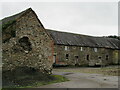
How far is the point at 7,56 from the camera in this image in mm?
10406

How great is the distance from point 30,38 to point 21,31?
0.95 metres

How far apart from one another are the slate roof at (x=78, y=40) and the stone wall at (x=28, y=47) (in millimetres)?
15601

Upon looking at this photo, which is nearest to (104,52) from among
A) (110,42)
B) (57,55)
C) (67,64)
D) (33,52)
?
(110,42)

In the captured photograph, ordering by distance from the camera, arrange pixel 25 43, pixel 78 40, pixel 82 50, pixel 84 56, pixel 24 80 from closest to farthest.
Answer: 1. pixel 24 80
2. pixel 25 43
3. pixel 82 50
4. pixel 84 56
5. pixel 78 40

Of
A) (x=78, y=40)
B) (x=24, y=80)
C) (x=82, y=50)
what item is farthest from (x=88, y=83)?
(x=78, y=40)

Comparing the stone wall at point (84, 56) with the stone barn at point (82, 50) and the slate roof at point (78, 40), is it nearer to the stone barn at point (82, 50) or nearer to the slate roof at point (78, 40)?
the stone barn at point (82, 50)

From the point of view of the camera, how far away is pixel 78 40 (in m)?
33.6

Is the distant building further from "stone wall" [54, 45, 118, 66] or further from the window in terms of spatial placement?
"stone wall" [54, 45, 118, 66]

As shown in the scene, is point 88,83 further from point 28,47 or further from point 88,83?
point 28,47

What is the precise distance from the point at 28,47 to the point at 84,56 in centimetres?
2281

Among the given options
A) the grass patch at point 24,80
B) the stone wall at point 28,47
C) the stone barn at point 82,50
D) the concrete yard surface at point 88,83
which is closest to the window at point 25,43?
the stone wall at point 28,47

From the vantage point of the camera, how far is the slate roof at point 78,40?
99.3ft

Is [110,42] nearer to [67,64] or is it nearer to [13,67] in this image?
[67,64]

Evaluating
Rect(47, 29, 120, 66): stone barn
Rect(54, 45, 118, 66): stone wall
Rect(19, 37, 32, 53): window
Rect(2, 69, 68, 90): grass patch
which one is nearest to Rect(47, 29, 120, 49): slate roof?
Rect(47, 29, 120, 66): stone barn
